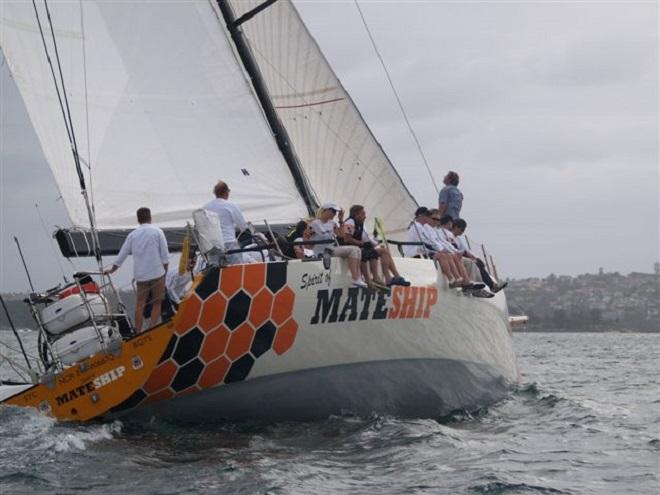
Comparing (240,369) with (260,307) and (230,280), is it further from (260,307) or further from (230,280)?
(230,280)

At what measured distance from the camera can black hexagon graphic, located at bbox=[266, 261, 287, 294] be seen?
8.66 m

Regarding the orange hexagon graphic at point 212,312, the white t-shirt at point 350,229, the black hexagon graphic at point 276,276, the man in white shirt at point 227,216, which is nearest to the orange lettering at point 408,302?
the white t-shirt at point 350,229

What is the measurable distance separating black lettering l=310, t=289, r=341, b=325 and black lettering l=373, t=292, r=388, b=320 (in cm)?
46

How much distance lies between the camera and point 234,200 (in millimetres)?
11211

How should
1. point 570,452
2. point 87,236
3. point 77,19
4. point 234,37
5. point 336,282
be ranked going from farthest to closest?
1. point 234,37
2. point 77,19
3. point 87,236
4. point 336,282
5. point 570,452

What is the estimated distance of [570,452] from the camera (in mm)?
8539

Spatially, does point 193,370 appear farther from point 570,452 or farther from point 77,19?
point 77,19

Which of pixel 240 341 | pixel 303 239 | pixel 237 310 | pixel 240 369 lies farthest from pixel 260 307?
pixel 303 239

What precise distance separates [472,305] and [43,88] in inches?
188

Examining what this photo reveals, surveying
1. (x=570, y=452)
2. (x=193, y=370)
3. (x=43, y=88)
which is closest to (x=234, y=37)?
(x=43, y=88)

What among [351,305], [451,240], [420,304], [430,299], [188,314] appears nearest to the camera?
[188,314]

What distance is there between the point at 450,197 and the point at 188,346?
4.99 metres

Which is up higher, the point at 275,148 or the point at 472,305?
the point at 275,148

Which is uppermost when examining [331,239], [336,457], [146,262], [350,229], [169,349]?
[350,229]
